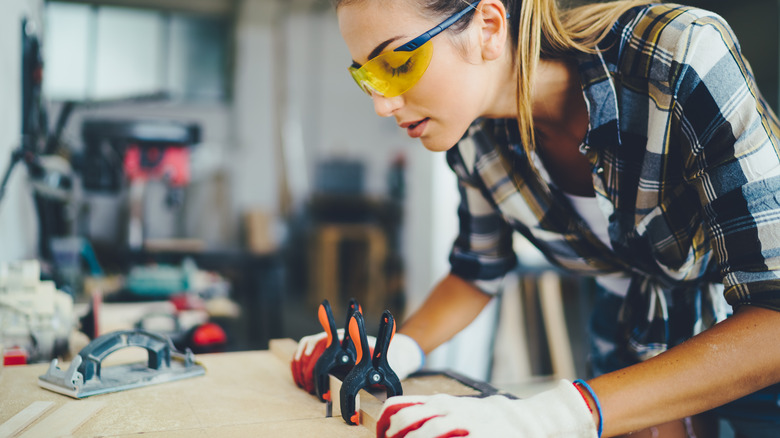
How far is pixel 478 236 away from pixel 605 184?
33 centimetres

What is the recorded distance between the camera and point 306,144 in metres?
6.67

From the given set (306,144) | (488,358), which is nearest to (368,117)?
(306,144)

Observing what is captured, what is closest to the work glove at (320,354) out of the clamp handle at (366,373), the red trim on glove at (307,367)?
the red trim on glove at (307,367)

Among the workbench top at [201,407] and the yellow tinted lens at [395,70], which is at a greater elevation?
the yellow tinted lens at [395,70]

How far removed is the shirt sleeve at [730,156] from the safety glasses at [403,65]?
1.09ft

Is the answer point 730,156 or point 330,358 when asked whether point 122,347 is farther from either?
point 730,156

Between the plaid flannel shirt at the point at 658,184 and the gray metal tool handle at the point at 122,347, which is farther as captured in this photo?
the gray metal tool handle at the point at 122,347

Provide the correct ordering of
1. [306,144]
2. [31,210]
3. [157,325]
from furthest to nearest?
[306,144] < [31,210] < [157,325]

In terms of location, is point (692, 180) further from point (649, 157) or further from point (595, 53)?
point (595, 53)

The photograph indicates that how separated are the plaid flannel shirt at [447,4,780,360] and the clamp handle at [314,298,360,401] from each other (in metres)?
Result: 0.41

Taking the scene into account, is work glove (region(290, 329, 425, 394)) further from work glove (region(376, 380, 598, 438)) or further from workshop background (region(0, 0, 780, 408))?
workshop background (region(0, 0, 780, 408))

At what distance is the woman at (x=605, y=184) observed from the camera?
2.39ft

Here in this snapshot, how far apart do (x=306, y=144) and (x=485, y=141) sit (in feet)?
18.5

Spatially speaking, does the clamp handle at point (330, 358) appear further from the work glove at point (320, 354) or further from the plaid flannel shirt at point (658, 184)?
the plaid flannel shirt at point (658, 184)
